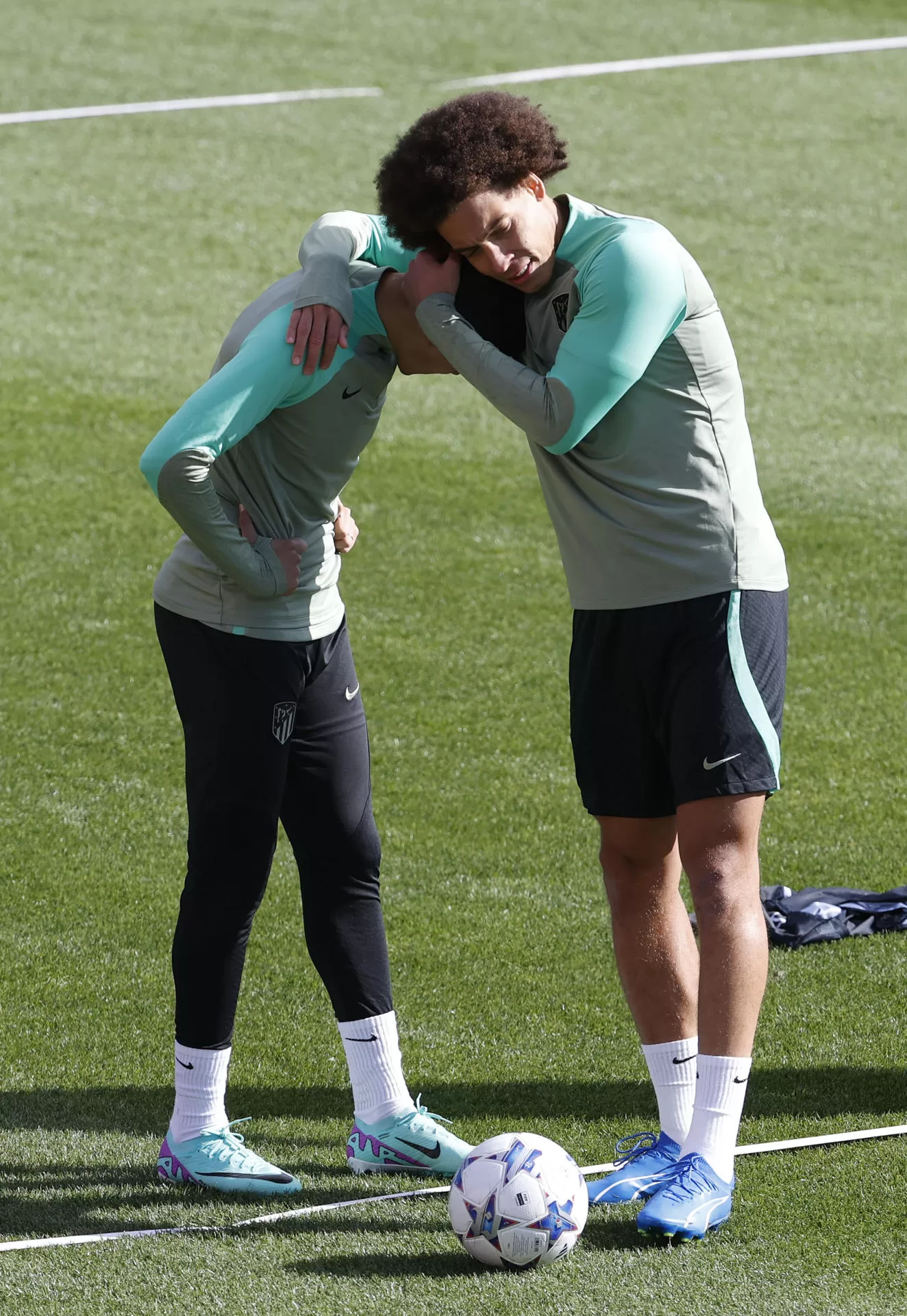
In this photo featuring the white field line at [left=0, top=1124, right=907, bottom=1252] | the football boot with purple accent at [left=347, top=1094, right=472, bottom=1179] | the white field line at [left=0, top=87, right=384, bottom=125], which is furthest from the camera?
the white field line at [left=0, top=87, right=384, bottom=125]

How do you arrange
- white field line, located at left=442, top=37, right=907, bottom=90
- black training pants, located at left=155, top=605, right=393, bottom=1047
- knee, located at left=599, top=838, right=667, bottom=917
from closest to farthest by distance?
black training pants, located at left=155, top=605, right=393, bottom=1047, knee, located at left=599, top=838, right=667, bottom=917, white field line, located at left=442, top=37, right=907, bottom=90

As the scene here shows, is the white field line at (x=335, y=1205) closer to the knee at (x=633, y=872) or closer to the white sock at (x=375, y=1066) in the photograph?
the white sock at (x=375, y=1066)

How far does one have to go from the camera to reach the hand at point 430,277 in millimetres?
3359

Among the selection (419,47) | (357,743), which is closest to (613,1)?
(419,47)

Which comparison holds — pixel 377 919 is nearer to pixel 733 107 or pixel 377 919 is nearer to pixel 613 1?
pixel 733 107

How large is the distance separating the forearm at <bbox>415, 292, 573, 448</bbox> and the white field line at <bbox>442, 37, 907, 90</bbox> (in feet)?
46.7

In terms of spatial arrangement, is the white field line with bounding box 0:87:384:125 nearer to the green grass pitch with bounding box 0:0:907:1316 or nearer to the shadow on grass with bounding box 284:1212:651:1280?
the green grass pitch with bounding box 0:0:907:1316

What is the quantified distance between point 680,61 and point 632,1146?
53.7 feet

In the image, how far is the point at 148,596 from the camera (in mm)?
8164

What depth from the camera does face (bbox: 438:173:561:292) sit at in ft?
10.5

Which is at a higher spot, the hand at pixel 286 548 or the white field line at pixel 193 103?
the white field line at pixel 193 103

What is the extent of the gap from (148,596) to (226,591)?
4.77 m

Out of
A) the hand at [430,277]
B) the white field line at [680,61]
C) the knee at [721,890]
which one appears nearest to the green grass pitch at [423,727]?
the white field line at [680,61]

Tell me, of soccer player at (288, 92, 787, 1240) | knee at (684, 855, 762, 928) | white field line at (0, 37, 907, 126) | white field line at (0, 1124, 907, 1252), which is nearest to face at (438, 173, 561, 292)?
soccer player at (288, 92, 787, 1240)
